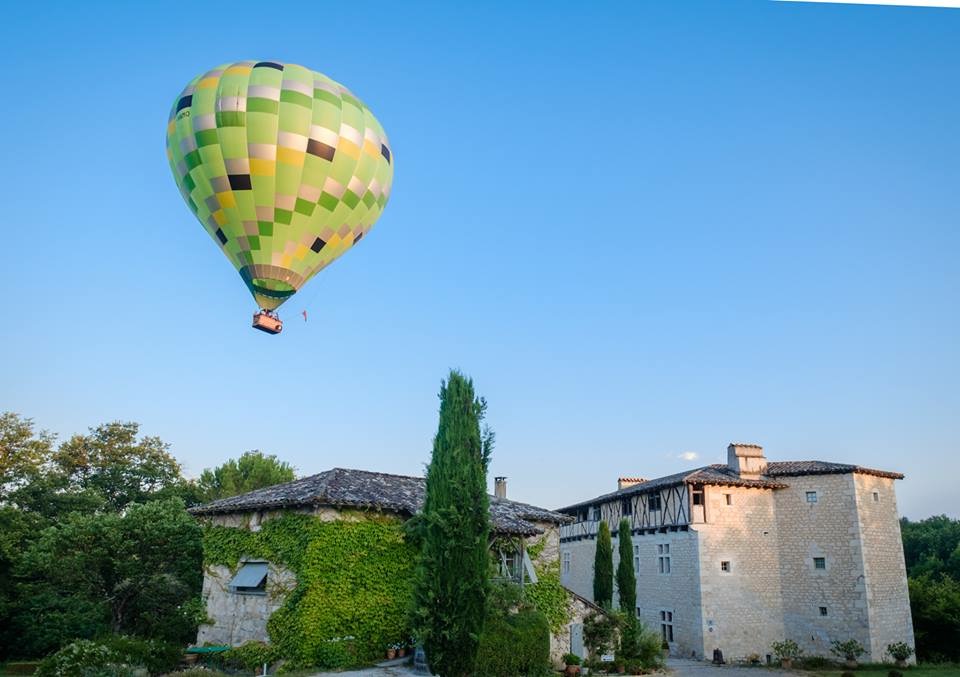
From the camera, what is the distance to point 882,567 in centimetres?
2295

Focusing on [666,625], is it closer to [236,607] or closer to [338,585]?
[338,585]

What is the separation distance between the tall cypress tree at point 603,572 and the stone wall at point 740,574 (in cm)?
318

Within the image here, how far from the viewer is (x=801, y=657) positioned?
22688 millimetres

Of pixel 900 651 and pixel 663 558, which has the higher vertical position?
pixel 663 558

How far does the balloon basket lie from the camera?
48.3 ft

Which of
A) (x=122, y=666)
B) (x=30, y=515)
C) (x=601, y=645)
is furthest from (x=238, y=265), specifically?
(x=30, y=515)

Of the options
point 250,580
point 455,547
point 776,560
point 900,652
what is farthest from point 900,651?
point 250,580

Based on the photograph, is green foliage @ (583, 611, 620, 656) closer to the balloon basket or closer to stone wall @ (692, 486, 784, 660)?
stone wall @ (692, 486, 784, 660)

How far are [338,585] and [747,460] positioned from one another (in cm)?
1719

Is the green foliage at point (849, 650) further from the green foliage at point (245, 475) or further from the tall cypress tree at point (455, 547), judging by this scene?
the green foliage at point (245, 475)

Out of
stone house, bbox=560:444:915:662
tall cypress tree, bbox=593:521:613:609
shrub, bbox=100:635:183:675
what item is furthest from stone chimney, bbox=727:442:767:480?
shrub, bbox=100:635:183:675

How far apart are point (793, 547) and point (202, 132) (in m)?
23.2

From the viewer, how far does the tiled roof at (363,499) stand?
14.9 meters

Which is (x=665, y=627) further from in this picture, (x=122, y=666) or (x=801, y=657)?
(x=122, y=666)
